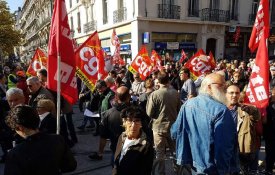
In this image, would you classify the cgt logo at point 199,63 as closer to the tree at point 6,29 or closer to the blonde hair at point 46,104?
the blonde hair at point 46,104

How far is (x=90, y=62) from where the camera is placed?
5.54 meters

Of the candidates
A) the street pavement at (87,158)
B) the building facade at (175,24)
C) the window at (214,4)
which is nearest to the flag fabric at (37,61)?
the street pavement at (87,158)

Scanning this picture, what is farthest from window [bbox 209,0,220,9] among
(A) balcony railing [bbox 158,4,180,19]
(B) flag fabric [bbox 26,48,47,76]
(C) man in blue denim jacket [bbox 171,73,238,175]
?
(C) man in blue denim jacket [bbox 171,73,238,175]

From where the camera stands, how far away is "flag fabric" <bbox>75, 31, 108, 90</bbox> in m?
5.43

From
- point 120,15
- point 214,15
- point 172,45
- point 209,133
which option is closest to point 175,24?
point 172,45

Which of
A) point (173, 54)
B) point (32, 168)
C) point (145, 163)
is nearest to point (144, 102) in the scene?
point (145, 163)

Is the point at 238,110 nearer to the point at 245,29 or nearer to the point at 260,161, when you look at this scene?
the point at 260,161

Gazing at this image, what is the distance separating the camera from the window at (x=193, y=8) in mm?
19781

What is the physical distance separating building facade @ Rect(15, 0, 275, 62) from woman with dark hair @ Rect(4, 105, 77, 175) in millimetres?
14616

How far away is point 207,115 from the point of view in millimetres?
2328

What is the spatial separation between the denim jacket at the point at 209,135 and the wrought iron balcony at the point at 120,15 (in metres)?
17.2

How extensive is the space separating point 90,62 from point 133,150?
3.46 meters

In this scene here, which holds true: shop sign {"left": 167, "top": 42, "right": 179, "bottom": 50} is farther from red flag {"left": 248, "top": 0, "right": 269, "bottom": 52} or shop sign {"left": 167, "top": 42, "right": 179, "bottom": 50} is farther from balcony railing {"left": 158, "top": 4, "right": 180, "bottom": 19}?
red flag {"left": 248, "top": 0, "right": 269, "bottom": 52}

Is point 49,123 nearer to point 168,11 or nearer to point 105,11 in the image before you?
point 168,11
